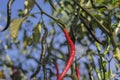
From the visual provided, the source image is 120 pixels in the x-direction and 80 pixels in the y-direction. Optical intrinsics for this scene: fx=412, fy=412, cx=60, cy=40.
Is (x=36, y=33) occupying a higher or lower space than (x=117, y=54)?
higher

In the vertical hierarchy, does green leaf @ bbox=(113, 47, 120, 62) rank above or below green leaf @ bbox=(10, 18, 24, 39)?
below

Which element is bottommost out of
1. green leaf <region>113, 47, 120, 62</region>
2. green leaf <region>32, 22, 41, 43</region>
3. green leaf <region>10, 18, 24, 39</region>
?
green leaf <region>113, 47, 120, 62</region>

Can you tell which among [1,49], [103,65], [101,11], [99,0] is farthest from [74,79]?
[1,49]

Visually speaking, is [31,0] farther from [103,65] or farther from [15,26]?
[103,65]

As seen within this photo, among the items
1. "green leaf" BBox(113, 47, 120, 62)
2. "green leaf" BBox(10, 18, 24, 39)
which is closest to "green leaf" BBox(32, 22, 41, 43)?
"green leaf" BBox(10, 18, 24, 39)

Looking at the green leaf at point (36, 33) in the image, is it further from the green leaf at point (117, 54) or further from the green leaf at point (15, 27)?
the green leaf at point (117, 54)

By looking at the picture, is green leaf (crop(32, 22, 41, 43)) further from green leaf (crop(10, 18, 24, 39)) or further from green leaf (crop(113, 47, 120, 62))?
green leaf (crop(113, 47, 120, 62))

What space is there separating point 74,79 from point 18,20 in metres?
0.29

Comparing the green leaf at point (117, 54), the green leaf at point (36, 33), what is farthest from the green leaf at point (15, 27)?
the green leaf at point (117, 54)

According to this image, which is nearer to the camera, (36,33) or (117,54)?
(117,54)

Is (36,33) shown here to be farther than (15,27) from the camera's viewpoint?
Yes

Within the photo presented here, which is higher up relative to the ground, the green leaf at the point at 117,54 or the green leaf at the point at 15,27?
the green leaf at the point at 15,27

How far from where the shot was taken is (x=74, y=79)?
4.66 feet

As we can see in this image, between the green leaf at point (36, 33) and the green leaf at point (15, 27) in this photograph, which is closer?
the green leaf at point (15, 27)
